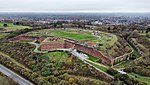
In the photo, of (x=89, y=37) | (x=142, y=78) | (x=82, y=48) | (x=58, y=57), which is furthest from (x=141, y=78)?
(x=89, y=37)

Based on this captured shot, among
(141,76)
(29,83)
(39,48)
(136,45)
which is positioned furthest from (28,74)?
(136,45)

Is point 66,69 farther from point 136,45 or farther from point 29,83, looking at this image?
point 136,45

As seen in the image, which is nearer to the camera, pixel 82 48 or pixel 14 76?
pixel 14 76

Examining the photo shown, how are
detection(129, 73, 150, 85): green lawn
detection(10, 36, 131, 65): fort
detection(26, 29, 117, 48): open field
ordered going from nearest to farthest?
detection(129, 73, 150, 85): green lawn, detection(10, 36, 131, 65): fort, detection(26, 29, 117, 48): open field

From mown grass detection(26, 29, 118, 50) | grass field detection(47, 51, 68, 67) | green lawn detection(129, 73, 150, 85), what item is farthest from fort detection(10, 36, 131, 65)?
green lawn detection(129, 73, 150, 85)

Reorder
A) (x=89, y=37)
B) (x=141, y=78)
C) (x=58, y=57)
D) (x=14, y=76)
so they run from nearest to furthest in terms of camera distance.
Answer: (x=141, y=78)
(x=14, y=76)
(x=58, y=57)
(x=89, y=37)

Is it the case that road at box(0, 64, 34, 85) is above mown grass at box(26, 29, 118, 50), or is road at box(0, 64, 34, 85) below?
below

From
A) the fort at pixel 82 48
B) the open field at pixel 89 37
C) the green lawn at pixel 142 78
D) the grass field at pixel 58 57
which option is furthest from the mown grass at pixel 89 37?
the green lawn at pixel 142 78

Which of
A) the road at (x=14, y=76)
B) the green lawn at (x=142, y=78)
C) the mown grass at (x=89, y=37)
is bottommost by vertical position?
the road at (x=14, y=76)

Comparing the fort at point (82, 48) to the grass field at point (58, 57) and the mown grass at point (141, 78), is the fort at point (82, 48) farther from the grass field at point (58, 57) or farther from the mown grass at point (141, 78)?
the mown grass at point (141, 78)

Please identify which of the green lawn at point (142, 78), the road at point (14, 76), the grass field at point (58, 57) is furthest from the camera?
the grass field at point (58, 57)

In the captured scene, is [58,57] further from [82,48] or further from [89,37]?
[89,37]

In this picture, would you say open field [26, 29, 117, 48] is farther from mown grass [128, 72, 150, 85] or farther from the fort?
mown grass [128, 72, 150, 85]
